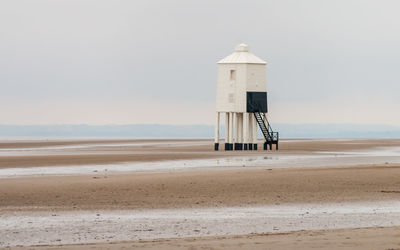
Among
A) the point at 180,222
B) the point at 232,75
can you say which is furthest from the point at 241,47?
the point at 180,222

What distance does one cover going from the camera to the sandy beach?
16328 millimetres

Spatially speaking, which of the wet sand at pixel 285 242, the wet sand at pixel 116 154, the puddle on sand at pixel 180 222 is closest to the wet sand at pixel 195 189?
the puddle on sand at pixel 180 222

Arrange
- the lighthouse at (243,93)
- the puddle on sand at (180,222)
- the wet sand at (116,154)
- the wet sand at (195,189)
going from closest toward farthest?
the puddle on sand at (180,222) < the wet sand at (195,189) < the wet sand at (116,154) < the lighthouse at (243,93)

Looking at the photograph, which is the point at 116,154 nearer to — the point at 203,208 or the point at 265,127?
the point at 265,127

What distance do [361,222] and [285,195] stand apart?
6.15 m

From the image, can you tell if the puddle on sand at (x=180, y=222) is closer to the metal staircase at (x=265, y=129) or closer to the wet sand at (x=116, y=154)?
the wet sand at (x=116, y=154)

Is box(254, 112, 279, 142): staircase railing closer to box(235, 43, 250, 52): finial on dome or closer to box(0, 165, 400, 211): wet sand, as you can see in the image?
box(235, 43, 250, 52): finial on dome

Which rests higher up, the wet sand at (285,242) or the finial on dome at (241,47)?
the finial on dome at (241,47)

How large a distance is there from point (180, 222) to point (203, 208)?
2.82 meters

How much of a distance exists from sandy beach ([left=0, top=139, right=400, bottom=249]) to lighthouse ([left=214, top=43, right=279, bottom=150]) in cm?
2975

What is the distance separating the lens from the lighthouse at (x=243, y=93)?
212ft

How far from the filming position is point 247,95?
65125mm

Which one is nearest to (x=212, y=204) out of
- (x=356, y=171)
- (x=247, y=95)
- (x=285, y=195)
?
(x=285, y=195)

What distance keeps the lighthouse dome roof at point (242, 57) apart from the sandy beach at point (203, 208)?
30.0 metres
